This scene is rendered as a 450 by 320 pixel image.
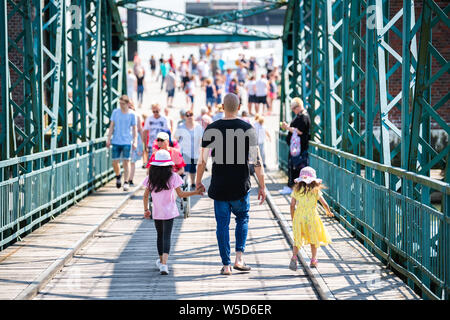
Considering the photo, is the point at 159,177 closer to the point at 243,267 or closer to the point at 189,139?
the point at 243,267

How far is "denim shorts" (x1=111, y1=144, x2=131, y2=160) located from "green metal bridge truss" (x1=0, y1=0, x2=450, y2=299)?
1.88 ft

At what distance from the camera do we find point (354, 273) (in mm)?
9703

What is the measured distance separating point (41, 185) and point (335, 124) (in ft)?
18.5

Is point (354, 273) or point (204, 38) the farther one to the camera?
point (204, 38)

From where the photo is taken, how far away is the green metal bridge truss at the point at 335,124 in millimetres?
8812

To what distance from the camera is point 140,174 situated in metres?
24.3

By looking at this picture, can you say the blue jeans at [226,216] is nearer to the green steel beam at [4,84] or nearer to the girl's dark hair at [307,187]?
the girl's dark hair at [307,187]

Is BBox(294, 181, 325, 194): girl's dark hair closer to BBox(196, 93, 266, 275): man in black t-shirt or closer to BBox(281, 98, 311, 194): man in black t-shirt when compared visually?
BBox(196, 93, 266, 275): man in black t-shirt

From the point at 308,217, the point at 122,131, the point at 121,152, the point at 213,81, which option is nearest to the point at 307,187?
the point at 308,217

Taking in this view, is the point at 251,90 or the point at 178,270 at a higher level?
the point at 251,90

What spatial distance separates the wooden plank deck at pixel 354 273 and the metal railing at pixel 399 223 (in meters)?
0.13
